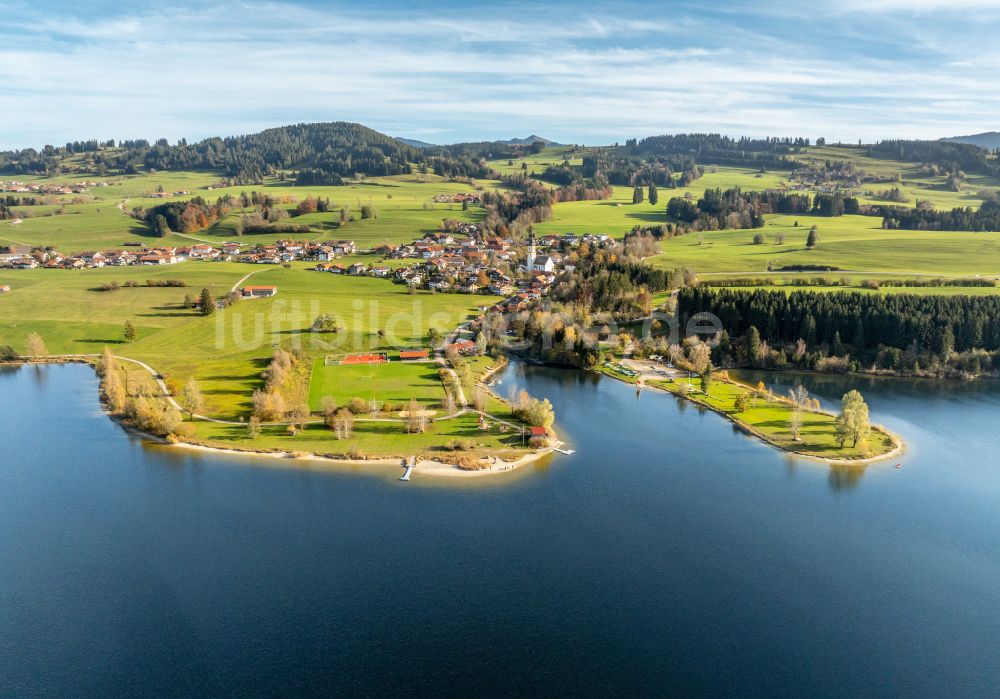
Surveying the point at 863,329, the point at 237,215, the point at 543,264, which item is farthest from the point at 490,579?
the point at 237,215

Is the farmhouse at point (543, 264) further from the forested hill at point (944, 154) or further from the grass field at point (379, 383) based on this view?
the forested hill at point (944, 154)

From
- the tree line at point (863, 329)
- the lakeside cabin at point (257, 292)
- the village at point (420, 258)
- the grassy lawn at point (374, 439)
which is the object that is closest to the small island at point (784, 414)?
the tree line at point (863, 329)

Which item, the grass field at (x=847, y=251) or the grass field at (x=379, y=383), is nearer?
the grass field at (x=379, y=383)

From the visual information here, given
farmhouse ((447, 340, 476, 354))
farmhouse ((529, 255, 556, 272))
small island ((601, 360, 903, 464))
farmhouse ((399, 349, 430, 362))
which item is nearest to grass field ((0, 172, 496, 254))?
farmhouse ((529, 255, 556, 272))

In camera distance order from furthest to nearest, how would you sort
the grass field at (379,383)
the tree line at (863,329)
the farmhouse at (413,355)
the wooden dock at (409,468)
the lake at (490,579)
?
the farmhouse at (413,355), the tree line at (863,329), the grass field at (379,383), the wooden dock at (409,468), the lake at (490,579)

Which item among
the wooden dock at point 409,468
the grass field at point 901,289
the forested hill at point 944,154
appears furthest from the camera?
the forested hill at point 944,154

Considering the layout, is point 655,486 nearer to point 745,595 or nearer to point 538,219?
point 745,595

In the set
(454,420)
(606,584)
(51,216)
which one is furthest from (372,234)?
(606,584)
